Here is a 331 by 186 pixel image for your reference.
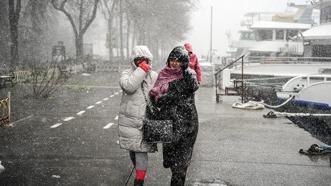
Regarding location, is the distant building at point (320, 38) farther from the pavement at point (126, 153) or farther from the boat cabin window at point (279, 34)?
the pavement at point (126, 153)

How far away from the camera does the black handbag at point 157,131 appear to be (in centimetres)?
550

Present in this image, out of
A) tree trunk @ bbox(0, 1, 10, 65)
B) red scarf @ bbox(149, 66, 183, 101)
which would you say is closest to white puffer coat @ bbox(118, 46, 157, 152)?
red scarf @ bbox(149, 66, 183, 101)

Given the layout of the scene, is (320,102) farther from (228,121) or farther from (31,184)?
(31,184)

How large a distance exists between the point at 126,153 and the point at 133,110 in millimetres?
3129

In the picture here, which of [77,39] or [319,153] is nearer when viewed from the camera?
[319,153]

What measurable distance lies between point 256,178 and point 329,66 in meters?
22.1

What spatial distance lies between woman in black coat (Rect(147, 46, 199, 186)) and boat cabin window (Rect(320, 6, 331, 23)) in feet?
96.8

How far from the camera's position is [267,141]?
10250 millimetres

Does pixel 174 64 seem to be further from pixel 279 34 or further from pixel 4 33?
pixel 279 34

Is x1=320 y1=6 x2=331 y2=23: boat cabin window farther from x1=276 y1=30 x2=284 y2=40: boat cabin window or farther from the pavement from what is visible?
the pavement

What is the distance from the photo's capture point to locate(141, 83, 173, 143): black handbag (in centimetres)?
550

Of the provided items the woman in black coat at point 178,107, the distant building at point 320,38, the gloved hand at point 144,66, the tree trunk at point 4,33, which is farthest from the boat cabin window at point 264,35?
the gloved hand at point 144,66

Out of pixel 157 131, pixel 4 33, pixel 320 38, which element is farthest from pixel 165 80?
pixel 4 33

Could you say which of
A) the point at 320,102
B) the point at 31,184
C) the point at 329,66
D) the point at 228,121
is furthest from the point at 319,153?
the point at 329,66
